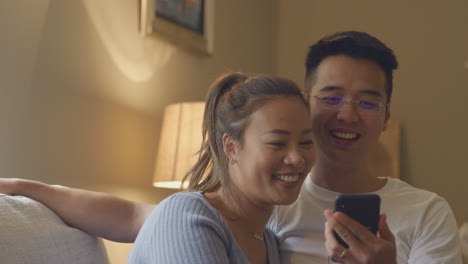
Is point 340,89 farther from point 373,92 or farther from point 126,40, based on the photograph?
point 126,40

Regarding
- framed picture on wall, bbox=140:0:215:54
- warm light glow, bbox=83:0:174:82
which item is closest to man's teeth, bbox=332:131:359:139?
warm light glow, bbox=83:0:174:82

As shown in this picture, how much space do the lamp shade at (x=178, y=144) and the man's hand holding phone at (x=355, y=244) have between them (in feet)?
4.40

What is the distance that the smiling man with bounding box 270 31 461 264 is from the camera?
122 centimetres

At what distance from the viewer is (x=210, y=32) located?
2955 millimetres

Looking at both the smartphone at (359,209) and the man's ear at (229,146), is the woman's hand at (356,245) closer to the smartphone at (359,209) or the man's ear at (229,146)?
the smartphone at (359,209)

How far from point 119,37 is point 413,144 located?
64.9 inches

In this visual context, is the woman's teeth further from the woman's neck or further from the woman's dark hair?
the woman's neck

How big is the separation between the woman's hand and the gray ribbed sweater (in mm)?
195

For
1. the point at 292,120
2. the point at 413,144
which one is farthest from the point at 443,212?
the point at 413,144

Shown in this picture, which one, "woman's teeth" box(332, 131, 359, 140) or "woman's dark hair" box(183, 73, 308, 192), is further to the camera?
"woman's teeth" box(332, 131, 359, 140)

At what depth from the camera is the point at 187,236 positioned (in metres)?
0.98

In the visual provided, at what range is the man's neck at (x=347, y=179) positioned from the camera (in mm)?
1344

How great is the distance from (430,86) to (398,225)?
197cm

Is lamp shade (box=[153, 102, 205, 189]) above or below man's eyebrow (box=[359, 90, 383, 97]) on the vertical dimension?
below
